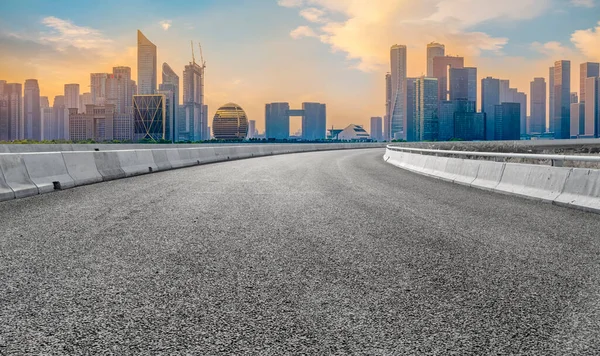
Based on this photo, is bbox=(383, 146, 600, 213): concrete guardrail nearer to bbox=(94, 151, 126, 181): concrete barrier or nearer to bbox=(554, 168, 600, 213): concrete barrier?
bbox=(554, 168, 600, 213): concrete barrier

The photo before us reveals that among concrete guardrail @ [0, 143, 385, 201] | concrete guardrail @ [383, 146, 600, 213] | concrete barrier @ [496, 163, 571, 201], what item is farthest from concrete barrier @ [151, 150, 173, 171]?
concrete barrier @ [496, 163, 571, 201]

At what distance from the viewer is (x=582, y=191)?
10.9 m

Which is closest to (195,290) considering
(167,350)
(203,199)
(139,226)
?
→ (167,350)

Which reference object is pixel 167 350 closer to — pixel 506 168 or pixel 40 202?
pixel 40 202

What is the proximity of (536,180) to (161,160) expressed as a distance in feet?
51.0

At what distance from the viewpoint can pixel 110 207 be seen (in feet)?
33.5

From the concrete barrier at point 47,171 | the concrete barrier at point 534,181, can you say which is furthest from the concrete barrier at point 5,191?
the concrete barrier at point 534,181

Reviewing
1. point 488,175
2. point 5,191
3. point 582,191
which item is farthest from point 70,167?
point 582,191

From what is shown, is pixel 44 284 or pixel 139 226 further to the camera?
pixel 139 226

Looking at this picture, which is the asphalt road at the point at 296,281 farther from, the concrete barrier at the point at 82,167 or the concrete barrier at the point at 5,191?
the concrete barrier at the point at 82,167

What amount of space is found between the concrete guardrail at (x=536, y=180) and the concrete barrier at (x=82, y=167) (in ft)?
36.6

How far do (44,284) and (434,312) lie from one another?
3422 mm

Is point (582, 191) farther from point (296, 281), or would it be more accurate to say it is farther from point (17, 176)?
point (17, 176)

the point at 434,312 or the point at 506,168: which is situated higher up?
the point at 506,168
